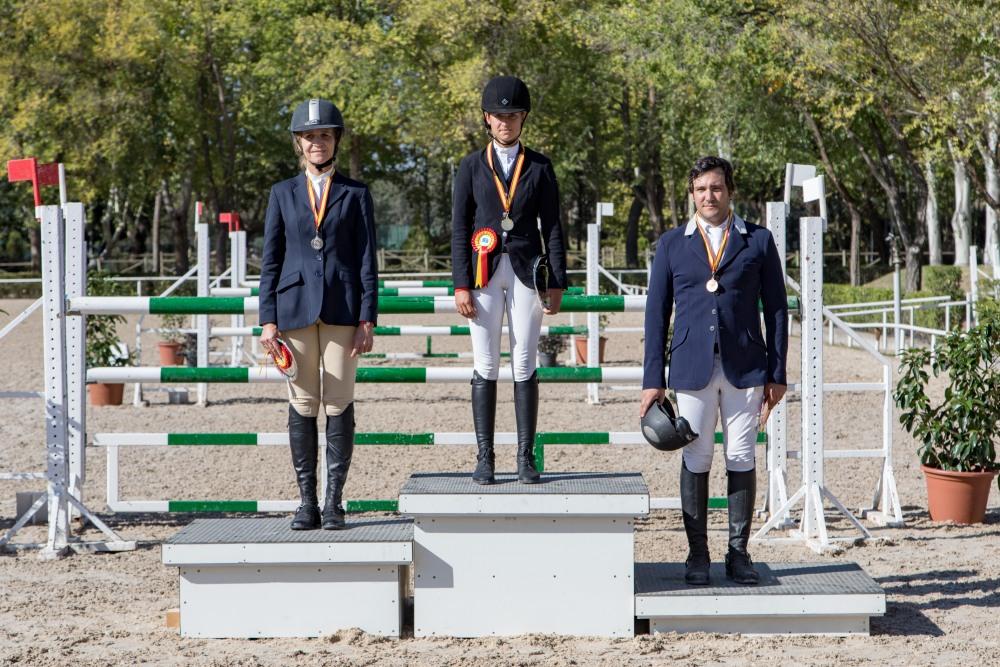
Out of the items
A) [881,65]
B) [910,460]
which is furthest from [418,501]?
[881,65]

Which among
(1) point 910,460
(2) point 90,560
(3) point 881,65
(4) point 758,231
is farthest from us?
(3) point 881,65

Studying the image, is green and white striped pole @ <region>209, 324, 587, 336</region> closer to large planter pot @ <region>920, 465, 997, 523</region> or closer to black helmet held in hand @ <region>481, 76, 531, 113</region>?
large planter pot @ <region>920, 465, 997, 523</region>

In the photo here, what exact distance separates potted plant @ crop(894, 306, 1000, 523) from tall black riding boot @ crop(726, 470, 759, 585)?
2300mm

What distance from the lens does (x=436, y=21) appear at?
28547 mm

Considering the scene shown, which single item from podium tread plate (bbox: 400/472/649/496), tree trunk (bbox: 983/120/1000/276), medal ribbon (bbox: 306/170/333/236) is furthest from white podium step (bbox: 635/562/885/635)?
tree trunk (bbox: 983/120/1000/276)

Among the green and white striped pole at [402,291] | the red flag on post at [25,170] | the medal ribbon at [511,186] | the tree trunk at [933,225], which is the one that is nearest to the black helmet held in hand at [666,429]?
the medal ribbon at [511,186]

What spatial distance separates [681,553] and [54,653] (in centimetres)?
290

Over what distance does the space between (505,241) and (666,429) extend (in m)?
0.95

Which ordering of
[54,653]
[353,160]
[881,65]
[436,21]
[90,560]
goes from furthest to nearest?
[353,160] → [436,21] → [881,65] → [90,560] → [54,653]

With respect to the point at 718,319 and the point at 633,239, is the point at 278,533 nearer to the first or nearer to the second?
the point at 718,319

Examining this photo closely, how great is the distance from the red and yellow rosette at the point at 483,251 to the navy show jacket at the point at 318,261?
39cm

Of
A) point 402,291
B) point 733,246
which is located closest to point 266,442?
point 733,246

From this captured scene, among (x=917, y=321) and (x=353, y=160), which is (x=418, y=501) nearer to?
(x=917, y=321)

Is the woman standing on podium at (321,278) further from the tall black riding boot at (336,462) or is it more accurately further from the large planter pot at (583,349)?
the large planter pot at (583,349)
